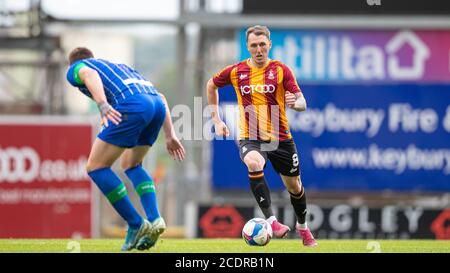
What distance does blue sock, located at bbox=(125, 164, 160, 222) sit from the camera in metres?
10.5

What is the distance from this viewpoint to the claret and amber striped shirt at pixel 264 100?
11195 millimetres

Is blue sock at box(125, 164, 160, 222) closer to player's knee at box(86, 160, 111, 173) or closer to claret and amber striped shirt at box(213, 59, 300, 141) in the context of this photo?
player's knee at box(86, 160, 111, 173)

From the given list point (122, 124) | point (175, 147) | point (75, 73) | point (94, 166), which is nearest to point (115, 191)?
point (94, 166)

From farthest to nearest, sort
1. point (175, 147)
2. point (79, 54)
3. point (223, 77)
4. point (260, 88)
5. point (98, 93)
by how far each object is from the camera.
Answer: point (223, 77) < point (260, 88) < point (175, 147) < point (79, 54) < point (98, 93)

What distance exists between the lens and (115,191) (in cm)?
1034

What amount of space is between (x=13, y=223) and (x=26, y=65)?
3108 mm

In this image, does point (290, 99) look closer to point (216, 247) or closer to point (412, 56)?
point (216, 247)

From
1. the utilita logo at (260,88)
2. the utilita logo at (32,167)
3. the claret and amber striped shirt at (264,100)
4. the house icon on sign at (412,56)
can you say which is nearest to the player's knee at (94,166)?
the claret and amber striped shirt at (264,100)

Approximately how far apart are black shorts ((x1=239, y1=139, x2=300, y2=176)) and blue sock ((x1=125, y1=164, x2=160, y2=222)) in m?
1.09

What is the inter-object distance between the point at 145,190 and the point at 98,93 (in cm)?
116

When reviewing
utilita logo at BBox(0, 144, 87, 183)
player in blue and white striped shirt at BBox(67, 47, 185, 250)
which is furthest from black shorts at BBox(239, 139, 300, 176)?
utilita logo at BBox(0, 144, 87, 183)

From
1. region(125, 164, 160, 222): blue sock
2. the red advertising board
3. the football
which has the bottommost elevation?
the red advertising board

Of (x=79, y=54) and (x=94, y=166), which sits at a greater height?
(x=79, y=54)

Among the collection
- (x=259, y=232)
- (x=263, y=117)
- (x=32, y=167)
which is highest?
(x=263, y=117)
